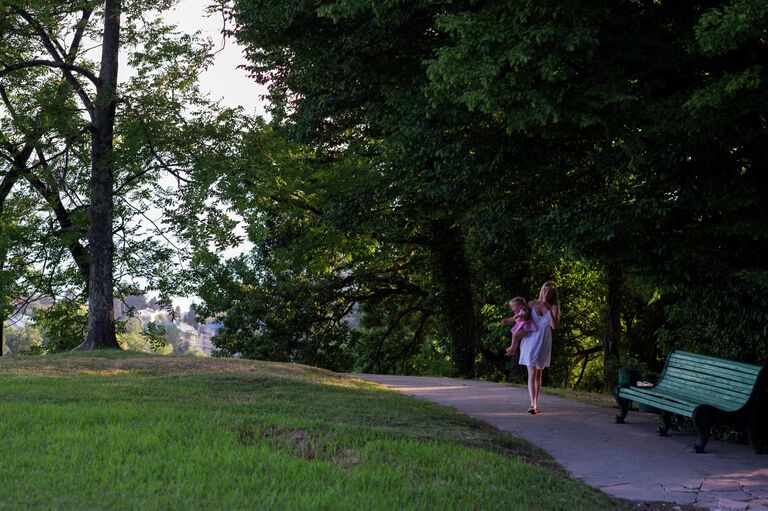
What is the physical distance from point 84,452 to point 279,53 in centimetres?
1086

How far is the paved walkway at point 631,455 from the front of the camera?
750cm

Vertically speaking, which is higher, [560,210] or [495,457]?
[560,210]

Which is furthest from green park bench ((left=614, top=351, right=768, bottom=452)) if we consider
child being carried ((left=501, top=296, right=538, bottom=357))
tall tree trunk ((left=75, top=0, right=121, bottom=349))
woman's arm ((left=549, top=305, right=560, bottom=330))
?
tall tree trunk ((left=75, top=0, right=121, bottom=349))

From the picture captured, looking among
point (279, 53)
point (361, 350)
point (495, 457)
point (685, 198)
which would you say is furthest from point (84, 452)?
point (361, 350)

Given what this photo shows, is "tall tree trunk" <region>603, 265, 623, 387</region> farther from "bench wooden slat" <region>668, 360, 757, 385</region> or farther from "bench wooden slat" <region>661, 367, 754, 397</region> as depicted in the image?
"bench wooden slat" <region>668, 360, 757, 385</region>

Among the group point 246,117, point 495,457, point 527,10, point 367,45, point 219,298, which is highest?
point 246,117

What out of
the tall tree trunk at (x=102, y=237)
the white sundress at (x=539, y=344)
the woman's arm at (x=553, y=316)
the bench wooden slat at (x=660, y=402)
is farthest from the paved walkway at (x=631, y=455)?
the tall tree trunk at (x=102, y=237)

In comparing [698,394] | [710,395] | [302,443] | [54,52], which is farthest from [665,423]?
[54,52]

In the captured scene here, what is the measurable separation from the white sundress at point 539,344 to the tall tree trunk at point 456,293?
13.4 m

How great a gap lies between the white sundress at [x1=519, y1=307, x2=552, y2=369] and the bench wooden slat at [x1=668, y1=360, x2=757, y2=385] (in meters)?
1.79

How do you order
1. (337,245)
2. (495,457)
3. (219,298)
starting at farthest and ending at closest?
(219,298) < (337,245) < (495,457)

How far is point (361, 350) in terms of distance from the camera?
1257 inches

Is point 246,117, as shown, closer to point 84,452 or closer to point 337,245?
point 337,245

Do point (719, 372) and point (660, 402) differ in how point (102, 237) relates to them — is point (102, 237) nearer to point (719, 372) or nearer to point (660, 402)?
point (660, 402)
